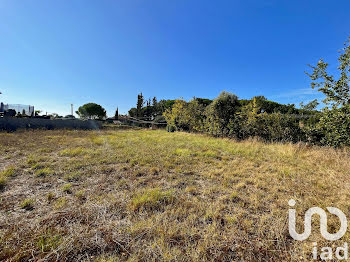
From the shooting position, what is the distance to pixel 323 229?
1.66 m

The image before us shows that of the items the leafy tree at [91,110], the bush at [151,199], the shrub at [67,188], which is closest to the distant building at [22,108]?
the shrub at [67,188]

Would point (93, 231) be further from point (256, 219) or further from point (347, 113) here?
point (347, 113)

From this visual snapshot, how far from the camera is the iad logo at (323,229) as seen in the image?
1.37 m

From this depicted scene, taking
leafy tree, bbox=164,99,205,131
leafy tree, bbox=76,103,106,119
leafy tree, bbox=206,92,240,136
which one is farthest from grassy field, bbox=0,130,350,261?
leafy tree, bbox=76,103,106,119

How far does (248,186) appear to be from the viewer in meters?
2.73

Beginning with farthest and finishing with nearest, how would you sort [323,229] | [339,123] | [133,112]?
[133,112] → [339,123] → [323,229]

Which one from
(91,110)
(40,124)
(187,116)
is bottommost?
(40,124)

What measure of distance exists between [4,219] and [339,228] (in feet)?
13.3

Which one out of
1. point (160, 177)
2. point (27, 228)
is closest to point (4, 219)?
point (27, 228)

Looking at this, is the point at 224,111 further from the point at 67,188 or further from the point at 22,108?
the point at 22,108

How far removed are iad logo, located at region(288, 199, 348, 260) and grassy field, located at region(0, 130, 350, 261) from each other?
0.19 feet

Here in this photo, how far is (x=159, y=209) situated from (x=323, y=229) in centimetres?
205

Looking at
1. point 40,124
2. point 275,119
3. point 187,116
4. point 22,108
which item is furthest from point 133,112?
point 275,119

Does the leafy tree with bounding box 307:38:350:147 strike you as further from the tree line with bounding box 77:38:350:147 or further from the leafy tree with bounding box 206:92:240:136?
the leafy tree with bounding box 206:92:240:136
